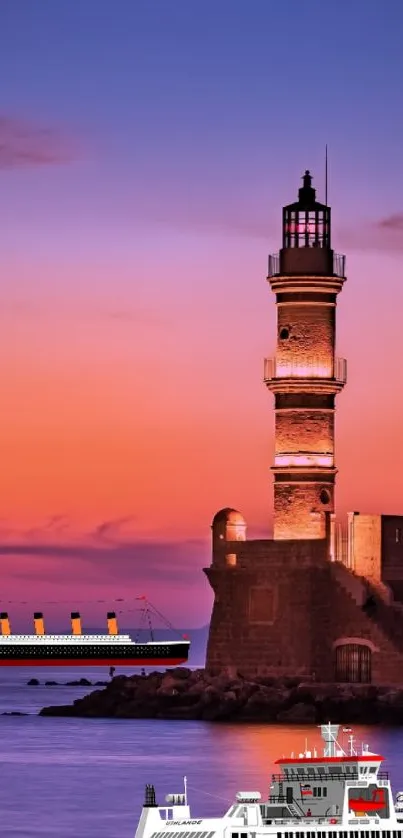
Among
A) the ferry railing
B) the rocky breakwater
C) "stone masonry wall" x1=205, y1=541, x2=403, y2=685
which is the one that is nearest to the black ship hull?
the rocky breakwater

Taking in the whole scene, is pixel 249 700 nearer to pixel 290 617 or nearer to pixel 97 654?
pixel 290 617

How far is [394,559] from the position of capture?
4744 inches

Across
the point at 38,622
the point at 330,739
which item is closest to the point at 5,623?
the point at 38,622

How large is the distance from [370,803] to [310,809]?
52.5 inches

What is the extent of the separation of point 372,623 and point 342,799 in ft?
188

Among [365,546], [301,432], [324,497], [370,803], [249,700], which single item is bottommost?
[370,803]

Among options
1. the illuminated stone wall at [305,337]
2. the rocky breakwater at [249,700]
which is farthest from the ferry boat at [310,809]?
the illuminated stone wall at [305,337]

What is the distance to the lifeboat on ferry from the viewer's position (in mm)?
61656

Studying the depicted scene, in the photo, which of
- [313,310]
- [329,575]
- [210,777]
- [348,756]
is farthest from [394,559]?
[348,756]

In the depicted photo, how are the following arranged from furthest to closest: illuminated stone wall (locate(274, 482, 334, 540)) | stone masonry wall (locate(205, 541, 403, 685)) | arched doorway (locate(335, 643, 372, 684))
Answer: arched doorway (locate(335, 643, 372, 684)), illuminated stone wall (locate(274, 482, 334, 540)), stone masonry wall (locate(205, 541, 403, 685))

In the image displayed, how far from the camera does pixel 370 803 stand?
61.8 metres

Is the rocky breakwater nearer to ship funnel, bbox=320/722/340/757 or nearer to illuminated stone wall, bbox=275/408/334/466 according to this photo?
illuminated stone wall, bbox=275/408/334/466

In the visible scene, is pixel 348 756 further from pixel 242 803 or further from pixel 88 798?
pixel 88 798

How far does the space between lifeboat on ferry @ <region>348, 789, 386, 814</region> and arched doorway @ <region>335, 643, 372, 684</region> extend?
58.2m
